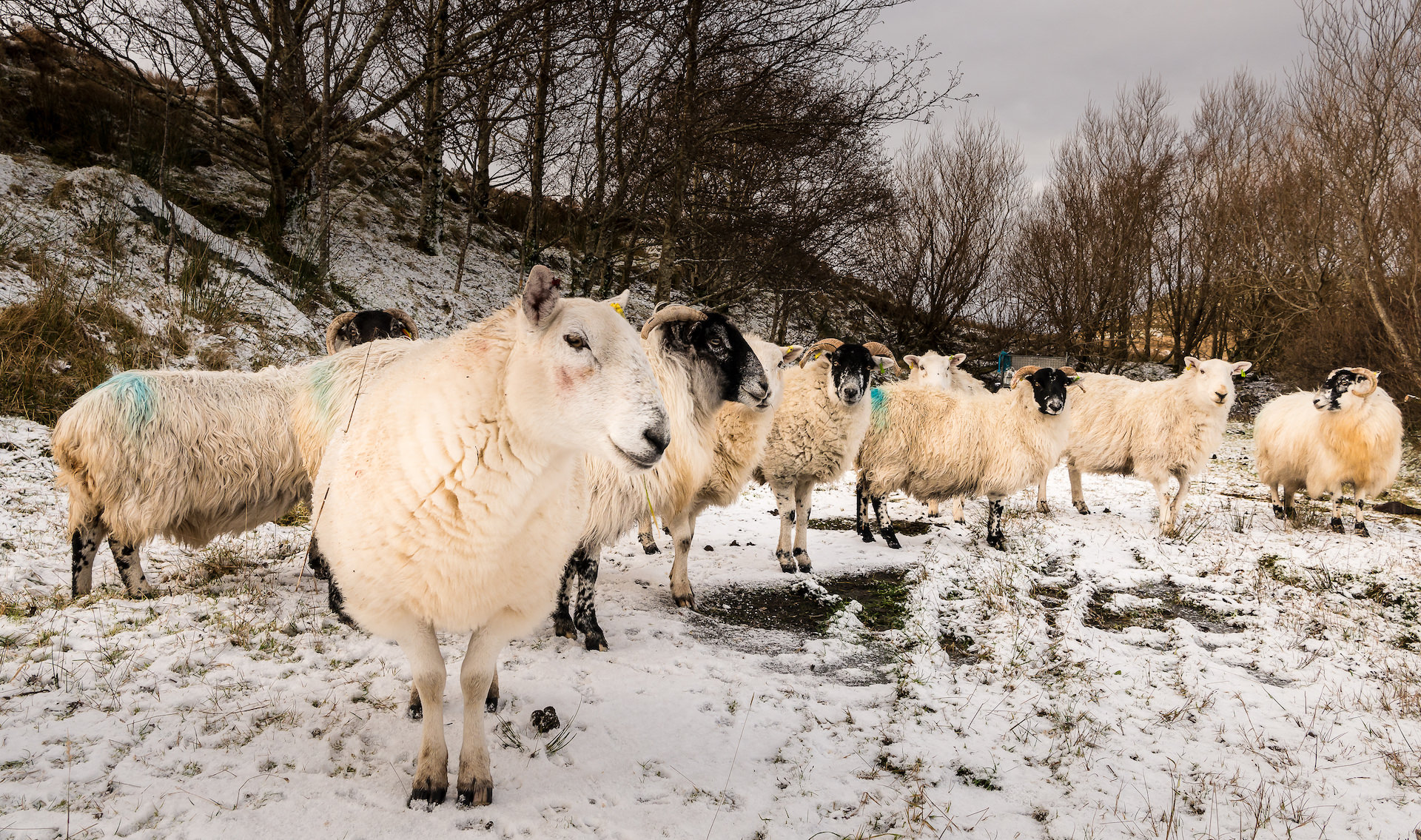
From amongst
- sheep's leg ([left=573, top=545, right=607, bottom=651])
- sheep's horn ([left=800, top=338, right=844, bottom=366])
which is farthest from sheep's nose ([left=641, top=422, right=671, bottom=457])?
sheep's horn ([left=800, top=338, right=844, bottom=366])

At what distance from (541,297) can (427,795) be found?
1.69m

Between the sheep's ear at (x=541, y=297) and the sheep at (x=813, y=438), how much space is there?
4197 millimetres

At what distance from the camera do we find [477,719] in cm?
234

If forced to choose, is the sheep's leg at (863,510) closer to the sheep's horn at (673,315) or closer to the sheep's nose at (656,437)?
the sheep's horn at (673,315)

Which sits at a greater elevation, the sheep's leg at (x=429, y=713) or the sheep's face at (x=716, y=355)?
the sheep's face at (x=716, y=355)

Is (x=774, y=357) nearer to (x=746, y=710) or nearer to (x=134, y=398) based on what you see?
(x=746, y=710)

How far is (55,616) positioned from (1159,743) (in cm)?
523

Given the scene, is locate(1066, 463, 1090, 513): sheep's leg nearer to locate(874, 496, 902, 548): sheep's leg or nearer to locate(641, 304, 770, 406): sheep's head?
locate(874, 496, 902, 548): sheep's leg

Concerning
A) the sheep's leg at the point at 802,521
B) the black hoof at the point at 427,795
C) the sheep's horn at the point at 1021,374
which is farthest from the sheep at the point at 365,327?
the sheep's horn at the point at 1021,374

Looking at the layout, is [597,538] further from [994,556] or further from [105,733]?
[994,556]

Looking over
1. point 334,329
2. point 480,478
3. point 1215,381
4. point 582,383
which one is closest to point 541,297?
point 582,383

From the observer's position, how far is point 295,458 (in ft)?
14.5

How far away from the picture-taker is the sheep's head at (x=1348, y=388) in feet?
25.6

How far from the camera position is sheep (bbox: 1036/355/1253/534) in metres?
7.97
